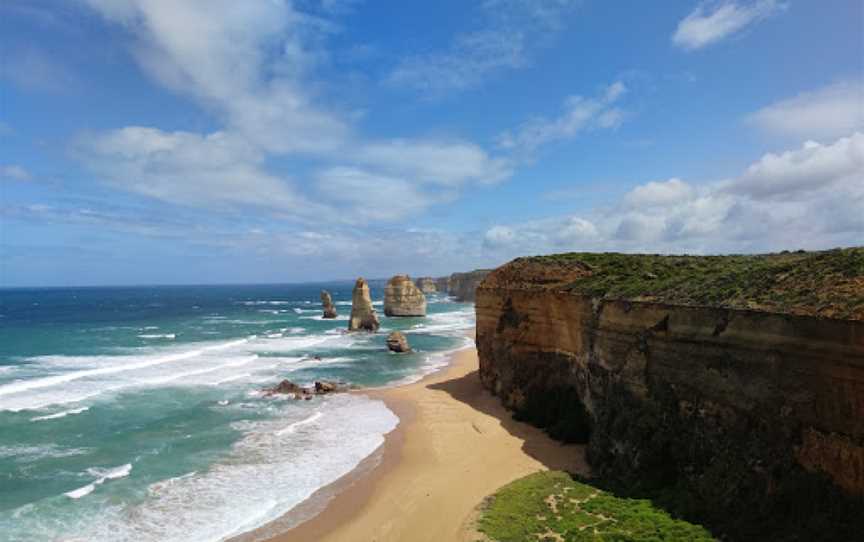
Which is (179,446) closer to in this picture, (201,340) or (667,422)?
(667,422)

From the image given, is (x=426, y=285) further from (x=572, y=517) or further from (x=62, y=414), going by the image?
(x=572, y=517)

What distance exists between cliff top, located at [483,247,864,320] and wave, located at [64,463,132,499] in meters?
18.0

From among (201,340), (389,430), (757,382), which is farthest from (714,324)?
(201,340)

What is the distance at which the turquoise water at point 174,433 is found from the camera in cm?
1650

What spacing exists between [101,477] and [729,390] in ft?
69.1

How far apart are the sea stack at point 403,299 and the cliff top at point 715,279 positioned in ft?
195

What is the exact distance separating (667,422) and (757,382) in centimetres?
325

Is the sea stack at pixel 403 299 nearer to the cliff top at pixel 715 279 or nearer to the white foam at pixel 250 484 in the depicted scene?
the white foam at pixel 250 484

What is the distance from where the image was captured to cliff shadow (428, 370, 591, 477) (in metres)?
18.2

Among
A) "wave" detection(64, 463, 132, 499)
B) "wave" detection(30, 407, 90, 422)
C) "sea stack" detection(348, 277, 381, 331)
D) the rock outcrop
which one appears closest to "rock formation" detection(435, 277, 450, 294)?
the rock outcrop

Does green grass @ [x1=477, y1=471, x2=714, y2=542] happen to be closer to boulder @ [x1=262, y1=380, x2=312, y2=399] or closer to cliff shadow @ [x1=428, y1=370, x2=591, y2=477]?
cliff shadow @ [x1=428, y1=370, x2=591, y2=477]

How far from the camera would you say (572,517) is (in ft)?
45.4

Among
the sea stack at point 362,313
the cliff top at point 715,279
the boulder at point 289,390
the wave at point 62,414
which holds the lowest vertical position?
the wave at point 62,414

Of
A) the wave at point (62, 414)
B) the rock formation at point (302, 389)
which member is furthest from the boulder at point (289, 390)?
the wave at point (62, 414)
